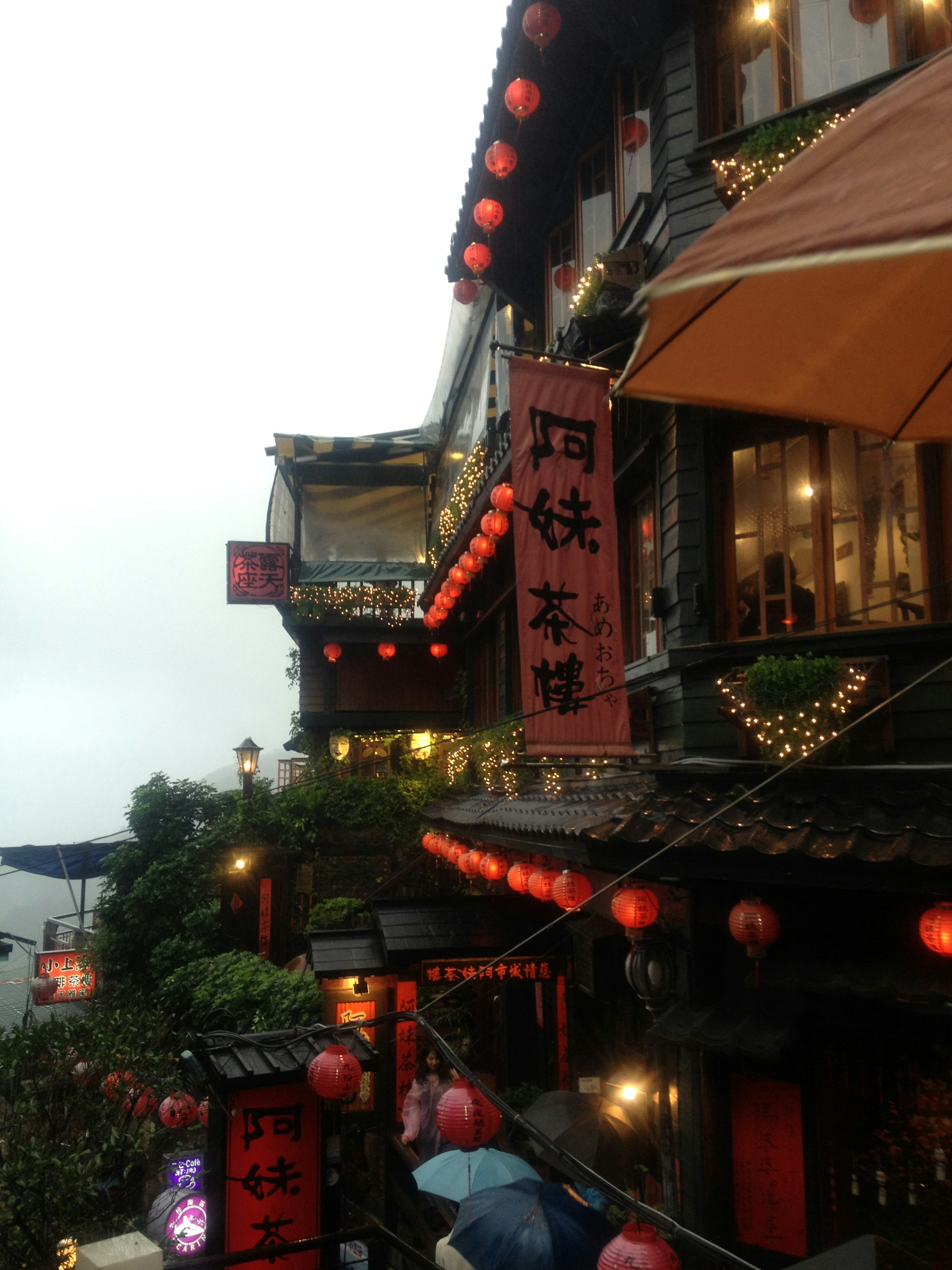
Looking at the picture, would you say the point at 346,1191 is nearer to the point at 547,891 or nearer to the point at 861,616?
the point at 547,891

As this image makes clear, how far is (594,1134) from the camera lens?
391 inches

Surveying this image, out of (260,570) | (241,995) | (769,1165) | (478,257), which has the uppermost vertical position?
(478,257)

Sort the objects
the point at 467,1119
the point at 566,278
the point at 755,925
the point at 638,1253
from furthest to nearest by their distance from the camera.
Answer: the point at 566,278 → the point at 467,1119 → the point at 755,925 → the point at 638,1253

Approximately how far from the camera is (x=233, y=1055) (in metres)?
9.55

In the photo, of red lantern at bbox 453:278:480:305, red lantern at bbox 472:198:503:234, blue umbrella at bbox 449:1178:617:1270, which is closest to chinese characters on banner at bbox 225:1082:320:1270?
blue umbrella at bbox 449:1178:617:1270

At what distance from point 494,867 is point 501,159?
1046 centimetres

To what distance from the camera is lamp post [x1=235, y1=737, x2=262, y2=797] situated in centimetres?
2412

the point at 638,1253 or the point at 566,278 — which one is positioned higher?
the point at 566,278

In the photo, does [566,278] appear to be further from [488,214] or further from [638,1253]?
[638,1253]

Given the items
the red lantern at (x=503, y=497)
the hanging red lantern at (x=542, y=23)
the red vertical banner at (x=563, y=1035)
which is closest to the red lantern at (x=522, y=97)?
the hanging red lantern at (x=542, y=23)

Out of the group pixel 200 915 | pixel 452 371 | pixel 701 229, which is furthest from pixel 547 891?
pixel 452 371

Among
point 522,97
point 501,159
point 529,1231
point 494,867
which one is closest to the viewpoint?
point 529,1231

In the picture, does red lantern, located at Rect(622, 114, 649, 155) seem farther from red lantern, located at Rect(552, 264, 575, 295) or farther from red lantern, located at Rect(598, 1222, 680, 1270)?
red lantern, located at Rect(598, 1222, 680, 1270)

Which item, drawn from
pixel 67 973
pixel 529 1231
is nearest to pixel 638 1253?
pixel 529 1231
